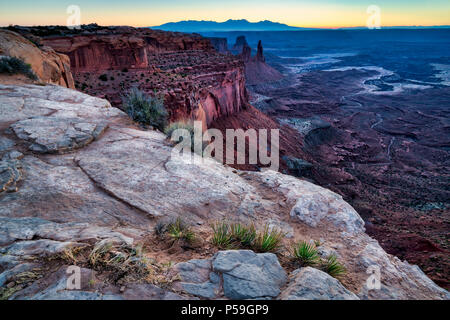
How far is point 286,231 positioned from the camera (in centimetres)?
396

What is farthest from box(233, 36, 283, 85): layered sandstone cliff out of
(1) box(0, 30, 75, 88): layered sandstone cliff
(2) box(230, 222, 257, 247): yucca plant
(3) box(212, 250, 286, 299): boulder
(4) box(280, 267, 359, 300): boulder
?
(4) box(280, 267, 359, 300): boulder

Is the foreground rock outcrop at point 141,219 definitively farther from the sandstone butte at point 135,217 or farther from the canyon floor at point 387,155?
the canyon floor at point 387,155

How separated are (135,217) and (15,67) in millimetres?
8297

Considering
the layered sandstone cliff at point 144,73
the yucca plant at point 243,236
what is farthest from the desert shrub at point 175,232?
the layered sandstone cliff at point 144,73

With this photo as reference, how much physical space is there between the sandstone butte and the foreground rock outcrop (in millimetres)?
14

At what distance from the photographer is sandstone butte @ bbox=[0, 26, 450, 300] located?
2264mm

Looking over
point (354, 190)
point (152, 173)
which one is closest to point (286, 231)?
point (152, 173)

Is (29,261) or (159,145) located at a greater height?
(159,145)

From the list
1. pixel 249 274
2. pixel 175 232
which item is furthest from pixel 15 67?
pixel 249 274

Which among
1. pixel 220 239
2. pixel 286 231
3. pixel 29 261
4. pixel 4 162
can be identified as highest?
pixel 4 162

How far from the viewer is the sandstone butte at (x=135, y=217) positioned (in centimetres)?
226

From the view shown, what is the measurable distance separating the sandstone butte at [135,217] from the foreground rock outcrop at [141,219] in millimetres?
14
